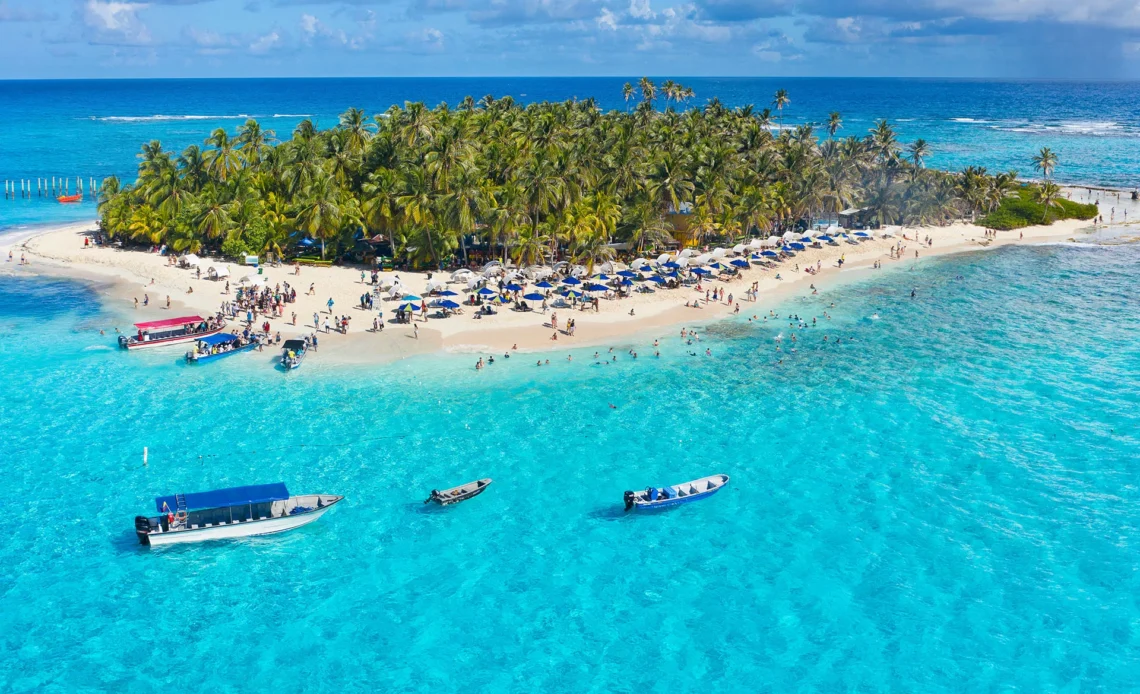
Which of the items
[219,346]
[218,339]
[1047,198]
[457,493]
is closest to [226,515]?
[457,493]

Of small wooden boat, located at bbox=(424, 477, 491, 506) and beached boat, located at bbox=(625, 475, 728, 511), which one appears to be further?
small wooden boat, located at bbox=(424, 477, 491, 506)

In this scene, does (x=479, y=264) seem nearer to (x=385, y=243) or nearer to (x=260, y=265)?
(x=385, y=243)

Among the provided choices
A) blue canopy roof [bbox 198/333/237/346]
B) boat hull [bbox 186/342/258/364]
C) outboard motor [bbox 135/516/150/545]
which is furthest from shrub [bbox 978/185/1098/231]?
outboard motor [bbox 135/516/150/545]

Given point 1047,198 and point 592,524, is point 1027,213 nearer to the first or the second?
point 1047,198

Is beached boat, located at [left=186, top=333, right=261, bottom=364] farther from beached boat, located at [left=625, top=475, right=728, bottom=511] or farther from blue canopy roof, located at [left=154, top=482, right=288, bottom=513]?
beached boat, located at [left=625, top=475, right=728, bottom=511]

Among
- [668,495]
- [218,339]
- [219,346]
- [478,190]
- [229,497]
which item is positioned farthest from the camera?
[478,190]
